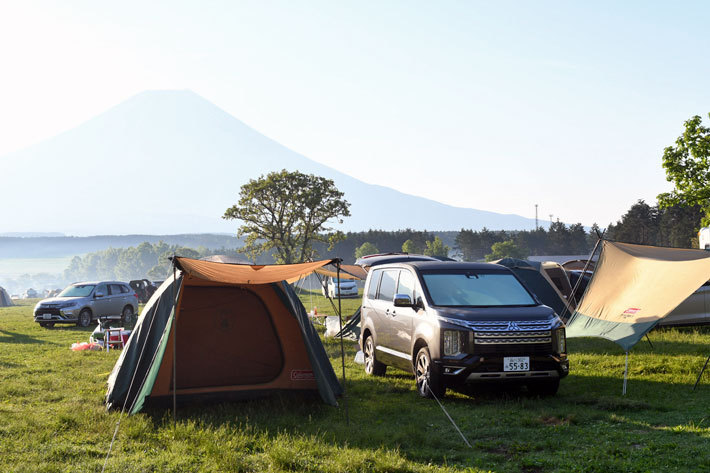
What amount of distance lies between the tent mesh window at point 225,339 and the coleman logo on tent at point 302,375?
0.23 metres

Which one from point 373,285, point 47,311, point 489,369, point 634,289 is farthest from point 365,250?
point 489,369

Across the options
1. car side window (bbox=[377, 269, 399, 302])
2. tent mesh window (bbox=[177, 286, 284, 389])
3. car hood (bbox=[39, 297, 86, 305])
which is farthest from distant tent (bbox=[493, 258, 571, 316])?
car hood (bbox=[39, 297, 86, 305])

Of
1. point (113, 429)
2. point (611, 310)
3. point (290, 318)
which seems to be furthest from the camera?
point (611, 310)

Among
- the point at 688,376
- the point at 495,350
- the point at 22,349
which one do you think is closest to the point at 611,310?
the point at 688,376

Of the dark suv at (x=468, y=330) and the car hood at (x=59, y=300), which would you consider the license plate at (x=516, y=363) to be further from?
the car hood at (x=59, y=300)

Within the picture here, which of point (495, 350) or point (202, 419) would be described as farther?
point (495, 350)

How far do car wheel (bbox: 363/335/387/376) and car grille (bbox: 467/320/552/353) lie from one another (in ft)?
10.2

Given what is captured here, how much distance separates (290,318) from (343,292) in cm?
3657

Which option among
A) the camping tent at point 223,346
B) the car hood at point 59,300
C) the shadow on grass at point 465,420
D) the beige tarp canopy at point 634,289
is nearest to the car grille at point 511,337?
the shadow on grass at point 465,420

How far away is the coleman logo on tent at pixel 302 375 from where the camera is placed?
9.75 metres

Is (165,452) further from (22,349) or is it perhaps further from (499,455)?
(22,349)

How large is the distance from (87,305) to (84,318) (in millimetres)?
483

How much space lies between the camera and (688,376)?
10719 millimetres

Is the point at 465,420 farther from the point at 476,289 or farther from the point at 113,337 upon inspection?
the point at 113,337
